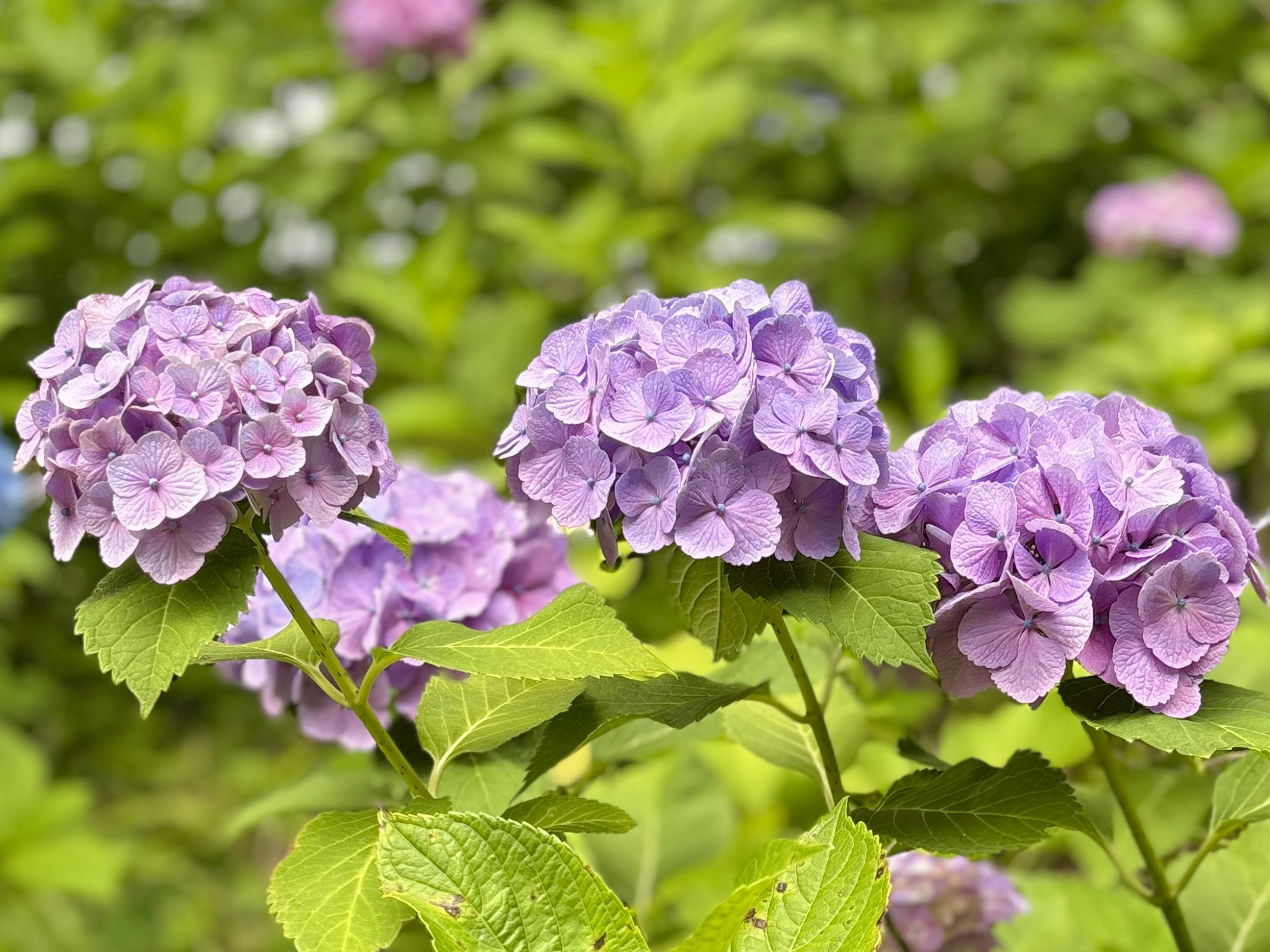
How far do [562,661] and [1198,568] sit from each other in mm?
322

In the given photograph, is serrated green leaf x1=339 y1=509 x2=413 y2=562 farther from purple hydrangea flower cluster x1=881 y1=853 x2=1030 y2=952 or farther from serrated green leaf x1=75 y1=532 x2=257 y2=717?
purple hydrangea flower cluster x1=881 y1=853 x2=1030 y2=952

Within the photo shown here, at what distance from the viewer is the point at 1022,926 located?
1.07m

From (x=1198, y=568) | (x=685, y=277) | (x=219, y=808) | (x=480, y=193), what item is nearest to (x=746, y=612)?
(x=1198, y=568)

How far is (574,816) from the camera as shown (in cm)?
69

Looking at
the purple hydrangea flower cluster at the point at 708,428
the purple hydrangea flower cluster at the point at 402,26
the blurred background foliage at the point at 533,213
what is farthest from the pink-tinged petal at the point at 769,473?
the purple hydrangea flower cluster at the point at 402,26

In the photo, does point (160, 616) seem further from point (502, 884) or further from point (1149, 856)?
point (1149, 856)

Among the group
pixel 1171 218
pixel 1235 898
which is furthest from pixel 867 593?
pixel 1171 218

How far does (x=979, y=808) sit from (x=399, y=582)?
42 centimetres

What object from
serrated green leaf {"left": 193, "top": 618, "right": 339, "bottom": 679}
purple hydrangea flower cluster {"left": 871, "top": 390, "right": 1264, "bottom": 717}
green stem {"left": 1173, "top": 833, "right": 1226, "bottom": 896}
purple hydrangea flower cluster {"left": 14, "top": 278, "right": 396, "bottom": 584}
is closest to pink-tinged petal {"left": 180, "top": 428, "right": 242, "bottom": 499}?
purple hydrangea flower cluster {"left": 14, "top": 278, "right": 396, "bottom": 584}

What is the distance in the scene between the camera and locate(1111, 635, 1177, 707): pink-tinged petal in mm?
650

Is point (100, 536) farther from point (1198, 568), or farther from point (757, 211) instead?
point (757, 211)

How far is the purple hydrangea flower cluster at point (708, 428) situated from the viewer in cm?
64

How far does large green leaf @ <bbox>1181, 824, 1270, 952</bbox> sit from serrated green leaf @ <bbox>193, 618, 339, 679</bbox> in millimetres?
602

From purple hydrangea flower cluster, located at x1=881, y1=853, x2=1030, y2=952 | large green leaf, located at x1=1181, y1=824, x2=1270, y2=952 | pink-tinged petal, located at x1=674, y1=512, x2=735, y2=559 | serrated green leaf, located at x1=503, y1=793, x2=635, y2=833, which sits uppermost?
pink-tinged petal, located at x1=674, y1=512, x2=735, y2=559
